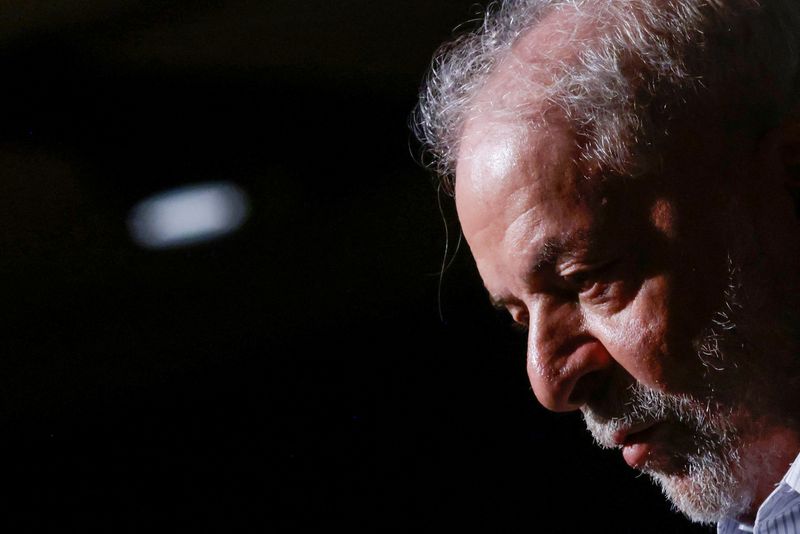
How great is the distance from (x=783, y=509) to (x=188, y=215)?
1.24 meters

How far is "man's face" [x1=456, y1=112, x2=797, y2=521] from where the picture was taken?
3.30 feet

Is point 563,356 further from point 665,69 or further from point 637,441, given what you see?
point 665,69

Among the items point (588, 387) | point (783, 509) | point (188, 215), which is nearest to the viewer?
point (783, 509)

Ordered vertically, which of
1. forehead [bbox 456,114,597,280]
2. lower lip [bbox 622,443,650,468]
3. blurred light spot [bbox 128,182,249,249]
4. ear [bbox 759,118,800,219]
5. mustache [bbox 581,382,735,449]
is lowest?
lower lip [bbox 622,443,650,468]

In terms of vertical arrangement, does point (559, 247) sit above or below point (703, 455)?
above

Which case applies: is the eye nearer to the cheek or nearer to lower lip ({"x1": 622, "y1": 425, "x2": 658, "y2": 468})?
the cheek

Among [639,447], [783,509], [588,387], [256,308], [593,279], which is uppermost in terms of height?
[256,308]

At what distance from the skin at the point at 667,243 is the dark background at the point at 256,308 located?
776mm

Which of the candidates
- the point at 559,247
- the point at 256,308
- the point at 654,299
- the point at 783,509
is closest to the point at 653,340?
the point at 654,299

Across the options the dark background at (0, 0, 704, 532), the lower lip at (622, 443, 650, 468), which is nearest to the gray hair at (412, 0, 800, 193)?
the lower lip at (622, 443, 650, 468)

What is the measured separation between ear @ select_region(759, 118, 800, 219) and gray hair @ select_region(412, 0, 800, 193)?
2cm

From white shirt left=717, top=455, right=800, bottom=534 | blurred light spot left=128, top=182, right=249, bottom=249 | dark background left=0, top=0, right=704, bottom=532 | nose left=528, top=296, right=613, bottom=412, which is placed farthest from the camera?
blurred light spot left=128, top=182, right=249, bottom=249

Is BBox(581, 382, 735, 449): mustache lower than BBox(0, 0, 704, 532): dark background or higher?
lower

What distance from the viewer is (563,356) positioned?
1095mm
